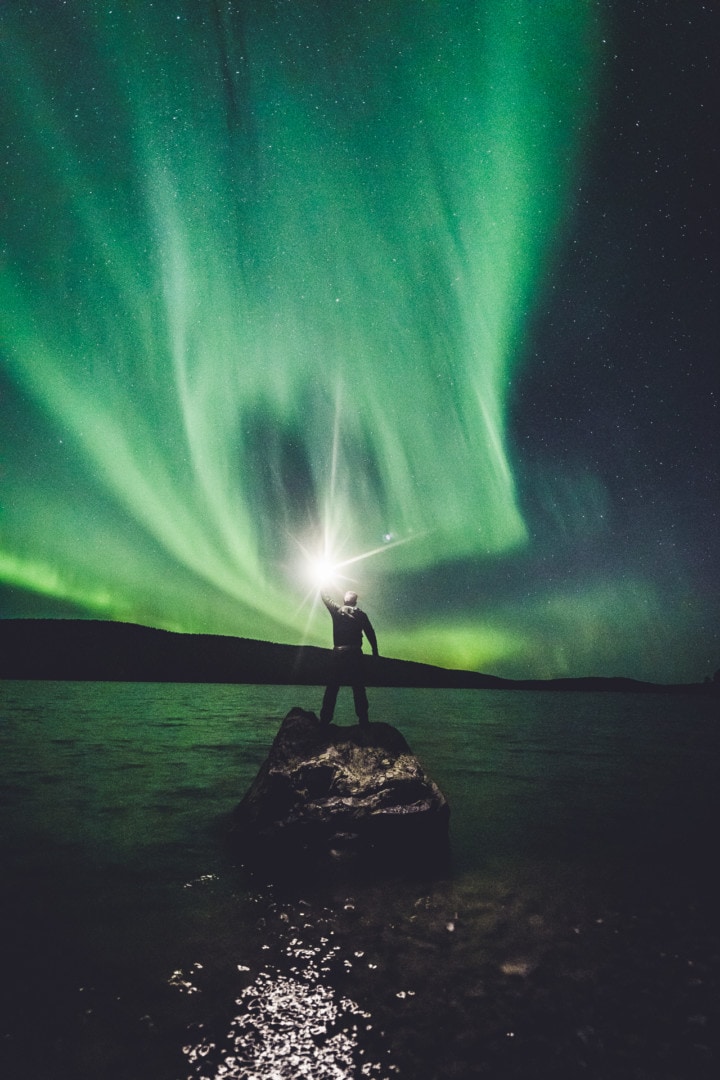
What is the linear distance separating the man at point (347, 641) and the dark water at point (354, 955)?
3759mm

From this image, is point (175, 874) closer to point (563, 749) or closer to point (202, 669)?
point (563, 749)

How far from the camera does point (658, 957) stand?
5926 mm

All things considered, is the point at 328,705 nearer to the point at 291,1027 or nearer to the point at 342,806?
the point at 342,806

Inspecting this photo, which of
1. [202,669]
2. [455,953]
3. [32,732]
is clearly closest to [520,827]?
[455,953]

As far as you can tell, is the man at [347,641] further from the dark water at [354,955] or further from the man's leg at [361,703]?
the dark water at [354,955]

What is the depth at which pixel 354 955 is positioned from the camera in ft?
18.5

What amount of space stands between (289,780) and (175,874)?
233 centimetres

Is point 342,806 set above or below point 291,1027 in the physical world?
above

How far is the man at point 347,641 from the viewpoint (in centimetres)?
1097

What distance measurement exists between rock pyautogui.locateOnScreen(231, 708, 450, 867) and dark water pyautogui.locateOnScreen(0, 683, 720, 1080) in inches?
31.6

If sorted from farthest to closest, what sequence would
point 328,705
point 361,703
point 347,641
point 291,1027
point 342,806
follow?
point 361,703, point 328,705, point 347,641, point 342,806, point 291,1027

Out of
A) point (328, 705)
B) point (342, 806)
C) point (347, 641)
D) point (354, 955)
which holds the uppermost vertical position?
point (347, 641)

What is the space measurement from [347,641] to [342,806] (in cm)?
324

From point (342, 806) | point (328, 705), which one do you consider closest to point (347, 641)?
A: point (328, 705)
